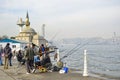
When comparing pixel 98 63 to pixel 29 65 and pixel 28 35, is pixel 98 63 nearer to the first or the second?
pixel 29 65

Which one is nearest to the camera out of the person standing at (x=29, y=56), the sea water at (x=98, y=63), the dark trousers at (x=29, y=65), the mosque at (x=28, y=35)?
the person standing at (x=29, y=56)

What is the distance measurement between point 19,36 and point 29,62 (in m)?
112

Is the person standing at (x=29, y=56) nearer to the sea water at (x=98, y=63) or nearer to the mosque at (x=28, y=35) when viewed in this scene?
the sea water at (x=98, y=63)

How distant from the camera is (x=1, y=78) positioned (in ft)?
36.0

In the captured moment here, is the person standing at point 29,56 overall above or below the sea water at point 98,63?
above

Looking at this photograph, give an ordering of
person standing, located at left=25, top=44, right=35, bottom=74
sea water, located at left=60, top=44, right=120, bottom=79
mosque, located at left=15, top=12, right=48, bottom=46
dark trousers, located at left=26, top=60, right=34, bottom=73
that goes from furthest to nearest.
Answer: mosque, located at left=15, top=12, right=48, bottom=46
sea water, located at left=60, top=44, right=120, bottom=79
dark trousers, located at left=26, top=60, right=34, bottom=73
person standing, located at left=25, top=44, right=35, bottom=74

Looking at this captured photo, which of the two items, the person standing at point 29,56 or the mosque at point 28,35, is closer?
the person standing at point 29,56

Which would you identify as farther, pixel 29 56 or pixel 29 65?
pixel 29 65

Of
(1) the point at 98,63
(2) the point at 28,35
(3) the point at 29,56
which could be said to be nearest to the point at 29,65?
(3) the point at 29,56

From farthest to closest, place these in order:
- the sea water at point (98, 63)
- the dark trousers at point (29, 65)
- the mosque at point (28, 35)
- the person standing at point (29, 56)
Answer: the mosque at point (28, 35)
the sea water at point (98, 63)
the dark trousers at point (29, 65)
the person standing at point (29, 56)

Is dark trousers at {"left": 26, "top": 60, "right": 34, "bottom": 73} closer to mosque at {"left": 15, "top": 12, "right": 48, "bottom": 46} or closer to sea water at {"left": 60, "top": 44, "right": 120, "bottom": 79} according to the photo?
sea water at {"left": 60, "top": 44, "right": 120, "bottom": 79}

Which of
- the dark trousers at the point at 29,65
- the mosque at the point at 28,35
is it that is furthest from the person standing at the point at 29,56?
the mosque at the point at 28,35

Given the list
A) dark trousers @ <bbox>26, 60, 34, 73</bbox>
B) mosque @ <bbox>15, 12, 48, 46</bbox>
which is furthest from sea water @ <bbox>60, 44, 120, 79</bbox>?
mosque @ <bbox>15, 12, 48, 46</bbox>

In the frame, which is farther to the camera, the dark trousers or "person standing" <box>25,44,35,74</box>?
the dark trousers
